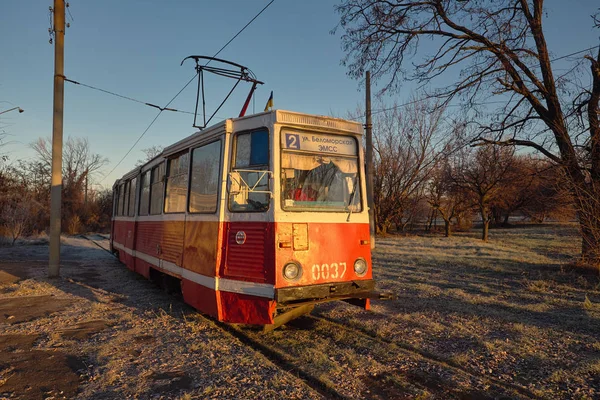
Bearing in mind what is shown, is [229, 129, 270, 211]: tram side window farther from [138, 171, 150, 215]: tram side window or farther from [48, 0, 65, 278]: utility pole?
[48, 0, 65, 278]: utility pole

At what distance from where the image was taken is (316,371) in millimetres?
4238

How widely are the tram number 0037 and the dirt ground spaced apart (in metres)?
0.87

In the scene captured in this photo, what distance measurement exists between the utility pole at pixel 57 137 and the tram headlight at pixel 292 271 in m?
8.30

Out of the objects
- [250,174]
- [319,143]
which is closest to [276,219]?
[250,174]

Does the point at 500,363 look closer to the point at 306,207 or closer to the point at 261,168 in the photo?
the point at 306,207

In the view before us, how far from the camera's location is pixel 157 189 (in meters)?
8.27

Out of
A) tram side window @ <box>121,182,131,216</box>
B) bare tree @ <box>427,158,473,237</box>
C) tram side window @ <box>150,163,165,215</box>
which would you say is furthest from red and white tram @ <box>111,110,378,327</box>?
bare tree @ <box>427,158,473,237</box>

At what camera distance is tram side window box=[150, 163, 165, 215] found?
7.88 m

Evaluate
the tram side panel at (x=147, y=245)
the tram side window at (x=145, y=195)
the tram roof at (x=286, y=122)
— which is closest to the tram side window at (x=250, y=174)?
the tram roof at (x=286, y=122)

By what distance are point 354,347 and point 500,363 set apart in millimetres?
1673

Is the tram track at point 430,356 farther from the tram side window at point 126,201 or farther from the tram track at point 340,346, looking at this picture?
the tram side window at point 126,201

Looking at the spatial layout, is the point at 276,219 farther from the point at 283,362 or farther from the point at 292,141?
the point at 283,362

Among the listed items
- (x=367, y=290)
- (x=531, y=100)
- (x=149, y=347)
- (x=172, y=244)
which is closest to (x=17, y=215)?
(x=172, y=244)

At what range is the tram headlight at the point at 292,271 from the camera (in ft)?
15.9
